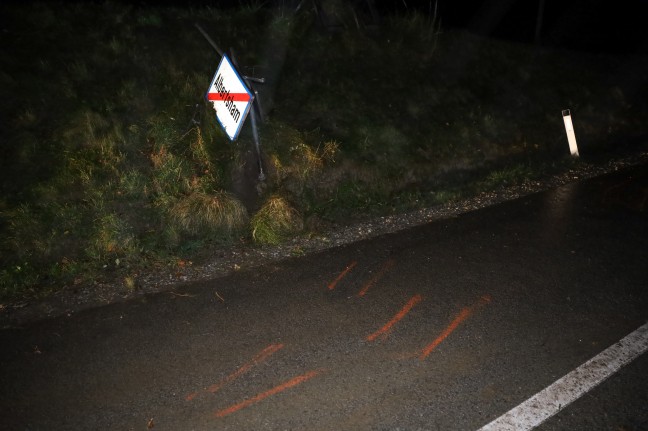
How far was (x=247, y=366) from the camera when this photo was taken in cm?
399

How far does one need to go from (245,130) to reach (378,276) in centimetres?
386

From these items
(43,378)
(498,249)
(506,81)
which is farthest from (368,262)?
(506,81)

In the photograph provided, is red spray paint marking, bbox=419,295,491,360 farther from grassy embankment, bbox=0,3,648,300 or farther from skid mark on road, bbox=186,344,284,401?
grassy embankment, bbox=0,3,648,300

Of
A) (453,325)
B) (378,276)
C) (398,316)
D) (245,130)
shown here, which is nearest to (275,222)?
(378,276)

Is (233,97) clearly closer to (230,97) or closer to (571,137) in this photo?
(230,97)

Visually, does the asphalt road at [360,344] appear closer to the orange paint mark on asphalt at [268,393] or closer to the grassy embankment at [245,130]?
the orange paint mark on asphalt at [268,393]

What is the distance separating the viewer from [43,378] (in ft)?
13.0

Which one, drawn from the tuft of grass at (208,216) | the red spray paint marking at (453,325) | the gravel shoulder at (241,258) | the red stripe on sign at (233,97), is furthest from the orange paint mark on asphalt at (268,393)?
the red stripe on sign at (233,97)

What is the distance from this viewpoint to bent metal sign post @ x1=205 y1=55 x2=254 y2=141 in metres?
6.35

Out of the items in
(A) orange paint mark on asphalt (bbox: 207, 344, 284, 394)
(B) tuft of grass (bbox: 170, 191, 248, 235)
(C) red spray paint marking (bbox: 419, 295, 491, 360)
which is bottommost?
(C) red spray paint marking (bbox: 419, 295, 491, 360)

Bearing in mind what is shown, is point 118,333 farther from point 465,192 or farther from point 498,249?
point 465,192

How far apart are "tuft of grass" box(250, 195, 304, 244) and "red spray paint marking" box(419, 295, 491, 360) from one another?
8.39 feet

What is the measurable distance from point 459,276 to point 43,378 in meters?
3.97

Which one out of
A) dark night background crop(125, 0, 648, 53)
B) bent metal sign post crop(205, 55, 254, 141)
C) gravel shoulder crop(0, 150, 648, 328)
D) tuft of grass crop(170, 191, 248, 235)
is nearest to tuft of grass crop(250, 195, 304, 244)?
gravel shoulder crop(0, 150, 648, 328)
